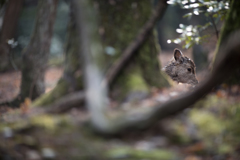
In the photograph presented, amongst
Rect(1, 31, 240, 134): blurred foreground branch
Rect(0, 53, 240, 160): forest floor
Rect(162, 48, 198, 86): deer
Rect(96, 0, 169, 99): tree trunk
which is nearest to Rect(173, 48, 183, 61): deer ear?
Rect(162, 48, 198, 86): deer

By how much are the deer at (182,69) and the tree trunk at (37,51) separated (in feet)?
12.2

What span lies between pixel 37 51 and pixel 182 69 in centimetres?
411

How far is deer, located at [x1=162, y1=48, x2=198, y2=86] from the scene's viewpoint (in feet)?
18.0

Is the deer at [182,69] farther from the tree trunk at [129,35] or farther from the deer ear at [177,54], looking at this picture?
the tree trunk at [129,35]

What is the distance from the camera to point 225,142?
12.6ft

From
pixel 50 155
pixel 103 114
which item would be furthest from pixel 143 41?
pixel 50 155

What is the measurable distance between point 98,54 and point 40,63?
137 inches

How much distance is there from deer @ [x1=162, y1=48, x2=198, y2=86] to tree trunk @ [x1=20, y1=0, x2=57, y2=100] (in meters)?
3.71

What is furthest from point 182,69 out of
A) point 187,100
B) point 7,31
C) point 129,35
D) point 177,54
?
point 7,31

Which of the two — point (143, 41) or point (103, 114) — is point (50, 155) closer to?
point (103, 114)

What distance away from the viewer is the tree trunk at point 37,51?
7.49 metres

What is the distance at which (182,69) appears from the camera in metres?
5.60

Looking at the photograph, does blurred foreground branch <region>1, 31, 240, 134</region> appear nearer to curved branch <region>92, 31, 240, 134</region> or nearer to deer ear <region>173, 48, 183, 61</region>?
curved branch <region>92, 31, 240, 134</region>

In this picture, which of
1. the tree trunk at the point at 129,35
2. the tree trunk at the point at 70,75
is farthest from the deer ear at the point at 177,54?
the tree trunk at the point at 70,75
